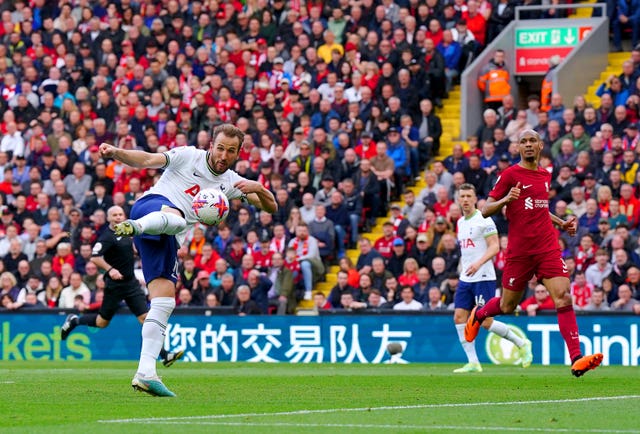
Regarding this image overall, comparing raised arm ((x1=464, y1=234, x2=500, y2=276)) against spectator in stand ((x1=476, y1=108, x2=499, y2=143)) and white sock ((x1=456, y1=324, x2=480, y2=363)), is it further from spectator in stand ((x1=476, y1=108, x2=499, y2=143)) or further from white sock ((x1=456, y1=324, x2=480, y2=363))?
spectator in stand ((x1=476, y1=108, x2=499, y2=143))

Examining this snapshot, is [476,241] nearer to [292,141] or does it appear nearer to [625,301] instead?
[625,301]

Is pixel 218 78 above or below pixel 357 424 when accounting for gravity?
above

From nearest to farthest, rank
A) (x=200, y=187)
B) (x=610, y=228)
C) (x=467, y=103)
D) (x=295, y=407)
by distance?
(x=295, y=407) → (x=200, y=187) → (x=610, y=228) → (x=467, y=103)

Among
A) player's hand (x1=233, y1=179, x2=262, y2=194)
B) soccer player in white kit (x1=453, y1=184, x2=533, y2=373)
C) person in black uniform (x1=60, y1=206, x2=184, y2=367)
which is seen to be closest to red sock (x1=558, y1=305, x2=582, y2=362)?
soccer player in white kit (x1=453, y1=184, x2=533, y2=373)

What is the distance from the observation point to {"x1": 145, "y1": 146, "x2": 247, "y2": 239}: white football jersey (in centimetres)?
1240

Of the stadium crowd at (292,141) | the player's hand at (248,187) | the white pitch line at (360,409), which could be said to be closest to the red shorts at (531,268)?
the white pitch line at (360,409)

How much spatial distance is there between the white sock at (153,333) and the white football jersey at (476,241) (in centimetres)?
682

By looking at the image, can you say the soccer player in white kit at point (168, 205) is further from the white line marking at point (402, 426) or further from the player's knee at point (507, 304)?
the player's knee at point (507, 304)

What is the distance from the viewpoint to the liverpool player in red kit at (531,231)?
47.1 ft

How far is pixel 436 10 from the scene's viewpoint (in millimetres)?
29516

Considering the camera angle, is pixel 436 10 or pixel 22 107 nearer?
pixel 436 10

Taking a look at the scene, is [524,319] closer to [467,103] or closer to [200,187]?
[467,103]

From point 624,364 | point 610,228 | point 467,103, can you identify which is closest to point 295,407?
point 624,364

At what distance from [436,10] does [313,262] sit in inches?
263
